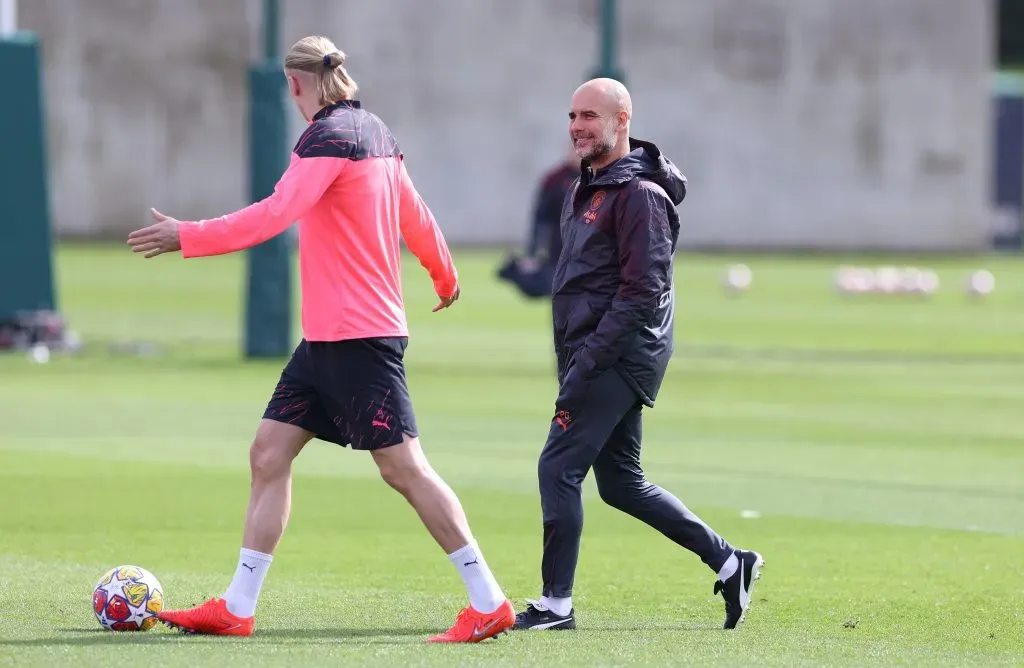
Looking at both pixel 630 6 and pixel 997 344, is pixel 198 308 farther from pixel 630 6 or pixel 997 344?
pixel 630 6

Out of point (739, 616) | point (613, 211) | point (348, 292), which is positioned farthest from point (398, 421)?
point (739, 616)

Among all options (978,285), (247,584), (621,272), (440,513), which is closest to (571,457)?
(440,513)

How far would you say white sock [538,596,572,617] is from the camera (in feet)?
23.3

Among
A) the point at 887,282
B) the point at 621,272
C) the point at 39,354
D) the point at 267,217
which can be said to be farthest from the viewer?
the point at 887,282

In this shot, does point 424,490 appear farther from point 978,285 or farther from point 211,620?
point 978,285

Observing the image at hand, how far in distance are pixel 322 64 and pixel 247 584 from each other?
1.85 m

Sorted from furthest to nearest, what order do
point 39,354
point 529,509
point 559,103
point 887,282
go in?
1. point 559,103
2. point 887,282
3. point 39,354
4. point 529,509

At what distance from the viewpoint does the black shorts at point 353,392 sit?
678 centimetres

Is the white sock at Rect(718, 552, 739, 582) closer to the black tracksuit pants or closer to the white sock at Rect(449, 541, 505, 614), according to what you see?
the black tracksuit pants

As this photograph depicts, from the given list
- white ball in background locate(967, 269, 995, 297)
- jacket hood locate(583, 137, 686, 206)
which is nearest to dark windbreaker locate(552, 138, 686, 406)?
jacket hood locate(583, 137, 686, 206)

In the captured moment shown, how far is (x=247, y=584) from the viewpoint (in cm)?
689

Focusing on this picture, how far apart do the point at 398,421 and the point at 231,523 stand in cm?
336

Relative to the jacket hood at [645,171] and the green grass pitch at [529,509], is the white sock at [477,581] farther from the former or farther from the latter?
the jacket hood at [645,171]

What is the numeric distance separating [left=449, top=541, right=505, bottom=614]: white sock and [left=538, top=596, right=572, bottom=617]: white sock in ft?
0.95
